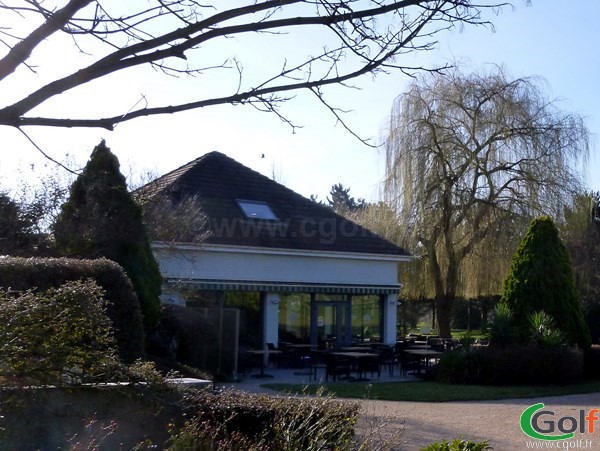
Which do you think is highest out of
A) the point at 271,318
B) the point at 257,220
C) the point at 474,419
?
the point at 257,220

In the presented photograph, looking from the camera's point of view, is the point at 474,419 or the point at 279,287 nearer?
the point at 474,419

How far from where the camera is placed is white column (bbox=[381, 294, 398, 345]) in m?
29.2

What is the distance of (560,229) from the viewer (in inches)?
1182

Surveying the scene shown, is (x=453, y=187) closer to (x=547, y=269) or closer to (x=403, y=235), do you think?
(x=403, y=235)

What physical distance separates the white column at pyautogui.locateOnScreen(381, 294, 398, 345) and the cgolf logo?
47.1 ft

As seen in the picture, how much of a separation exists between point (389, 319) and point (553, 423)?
53.6 ft

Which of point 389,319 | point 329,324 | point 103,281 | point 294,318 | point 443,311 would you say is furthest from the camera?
point 443,311

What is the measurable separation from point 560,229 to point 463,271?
3767 millimetres

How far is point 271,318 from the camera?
25938mm

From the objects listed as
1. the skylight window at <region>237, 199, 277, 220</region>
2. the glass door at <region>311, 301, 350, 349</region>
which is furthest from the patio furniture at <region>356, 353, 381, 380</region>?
the skylight window at <region>237, 199, 277, 220</region>

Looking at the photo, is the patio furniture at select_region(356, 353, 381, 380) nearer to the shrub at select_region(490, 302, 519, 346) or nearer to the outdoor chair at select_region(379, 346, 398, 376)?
the outdoor chair at select_region(379, 346, 398, 376)

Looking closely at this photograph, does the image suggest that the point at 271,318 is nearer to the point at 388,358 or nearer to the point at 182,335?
the point at 388,358

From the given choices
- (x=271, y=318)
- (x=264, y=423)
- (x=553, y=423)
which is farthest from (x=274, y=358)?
(x=264, y=423)

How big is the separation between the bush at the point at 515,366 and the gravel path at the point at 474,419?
6.94 feet
